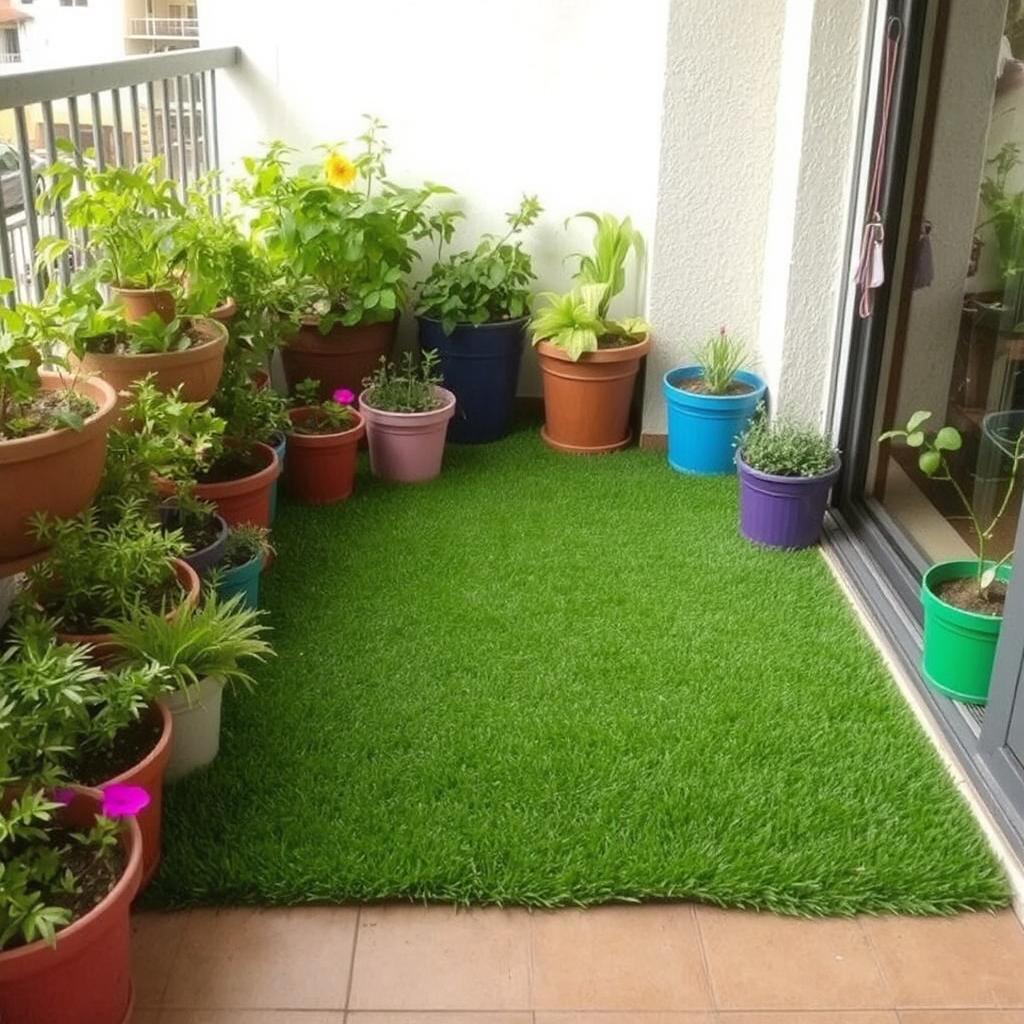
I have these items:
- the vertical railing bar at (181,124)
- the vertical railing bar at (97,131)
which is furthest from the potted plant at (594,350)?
the vertical railing bar at (97,131)

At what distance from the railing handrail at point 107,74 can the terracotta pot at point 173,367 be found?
53 centimetres

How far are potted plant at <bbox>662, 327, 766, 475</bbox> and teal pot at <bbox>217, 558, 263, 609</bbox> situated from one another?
146 cm

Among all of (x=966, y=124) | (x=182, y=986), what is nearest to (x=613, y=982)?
(x=182, y=986)

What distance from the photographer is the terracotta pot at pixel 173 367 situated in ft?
8.03

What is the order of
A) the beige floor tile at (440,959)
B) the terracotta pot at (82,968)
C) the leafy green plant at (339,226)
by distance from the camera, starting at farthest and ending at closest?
1. the leafy green plant at (339,226)
2. the beige floor tile at (440,959)
3. the terracotta pot at (82,968)

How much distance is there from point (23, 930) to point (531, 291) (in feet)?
9.54

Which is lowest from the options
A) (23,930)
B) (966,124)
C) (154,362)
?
(23,930)

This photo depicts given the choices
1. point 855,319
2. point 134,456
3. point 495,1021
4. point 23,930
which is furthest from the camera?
Result: point 855,319

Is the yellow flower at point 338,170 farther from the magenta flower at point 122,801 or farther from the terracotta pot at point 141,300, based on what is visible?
the magenta flower at point 122,801

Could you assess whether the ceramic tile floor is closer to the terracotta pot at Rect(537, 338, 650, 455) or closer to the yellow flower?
the terracotta pot at Rect(537, 338, 650, 455)

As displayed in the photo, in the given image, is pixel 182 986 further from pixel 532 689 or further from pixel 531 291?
pixel 531 291

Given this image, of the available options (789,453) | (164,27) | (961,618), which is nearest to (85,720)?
(961,618)

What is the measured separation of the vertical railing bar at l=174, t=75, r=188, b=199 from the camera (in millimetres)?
3426

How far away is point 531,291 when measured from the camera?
157 inches
